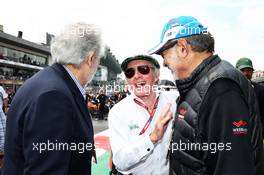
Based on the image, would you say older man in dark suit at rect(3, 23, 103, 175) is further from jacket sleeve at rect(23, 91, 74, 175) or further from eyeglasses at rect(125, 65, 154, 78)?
eyeglasses at rect(125, 65, 154, 78)

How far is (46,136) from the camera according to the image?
5.81ft

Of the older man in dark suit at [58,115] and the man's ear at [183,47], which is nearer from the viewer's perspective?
the older man in dark suit at [58,115]

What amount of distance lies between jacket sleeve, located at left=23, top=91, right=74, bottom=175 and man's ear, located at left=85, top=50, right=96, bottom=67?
1.56 ft

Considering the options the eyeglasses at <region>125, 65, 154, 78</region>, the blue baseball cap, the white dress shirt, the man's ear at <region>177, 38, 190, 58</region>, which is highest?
the blue baseball cap

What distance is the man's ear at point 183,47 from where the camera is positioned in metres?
2.12

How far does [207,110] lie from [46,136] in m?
0.89

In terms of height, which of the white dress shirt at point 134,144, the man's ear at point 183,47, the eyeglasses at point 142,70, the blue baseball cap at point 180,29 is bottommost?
the white dress shirt at point 134,144

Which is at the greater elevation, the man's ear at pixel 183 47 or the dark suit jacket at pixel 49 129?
the man's ear at pixel 183 47

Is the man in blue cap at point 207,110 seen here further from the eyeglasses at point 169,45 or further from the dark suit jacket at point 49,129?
the dark suit jacket at point 49,129

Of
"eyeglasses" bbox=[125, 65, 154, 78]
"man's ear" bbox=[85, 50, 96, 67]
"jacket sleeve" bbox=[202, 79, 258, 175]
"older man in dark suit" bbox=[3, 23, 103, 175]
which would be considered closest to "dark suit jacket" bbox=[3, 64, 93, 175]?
"older man in dark suit" bbox=[3, 23, 103, 175]

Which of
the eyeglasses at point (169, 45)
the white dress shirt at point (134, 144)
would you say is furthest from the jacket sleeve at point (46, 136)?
the white dress shirt at point (134, 144)

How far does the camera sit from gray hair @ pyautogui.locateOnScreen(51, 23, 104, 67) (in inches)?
84.1

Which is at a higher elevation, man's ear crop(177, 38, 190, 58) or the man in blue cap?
man's ear crop(177, 38, 190, 58)

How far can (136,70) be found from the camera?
3.35 m
